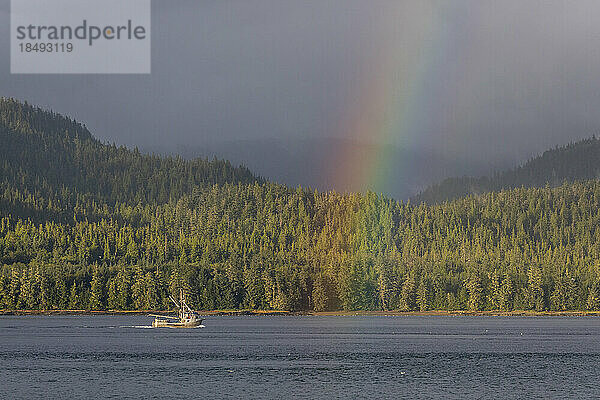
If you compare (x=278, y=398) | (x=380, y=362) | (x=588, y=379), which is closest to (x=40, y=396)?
(x=278, y=398)

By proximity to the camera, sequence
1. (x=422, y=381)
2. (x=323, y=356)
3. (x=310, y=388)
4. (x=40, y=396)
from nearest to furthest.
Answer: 1. (x=40, y=396)
2. (x=310, y=388)
3. (x=422, y=381)
4. (x=323, y=356)

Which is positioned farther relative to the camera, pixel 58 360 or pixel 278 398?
pixel 58 360

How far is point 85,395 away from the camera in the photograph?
409ft

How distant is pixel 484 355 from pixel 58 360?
296 feet

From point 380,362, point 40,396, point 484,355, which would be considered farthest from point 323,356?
point 40,396

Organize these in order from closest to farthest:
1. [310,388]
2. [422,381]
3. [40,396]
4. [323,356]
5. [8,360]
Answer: [40,396] < [310,388] < [422,381] < [8,360] < [323,356]

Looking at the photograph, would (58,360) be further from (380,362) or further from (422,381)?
(422,381)

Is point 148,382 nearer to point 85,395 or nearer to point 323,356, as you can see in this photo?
point 85,395

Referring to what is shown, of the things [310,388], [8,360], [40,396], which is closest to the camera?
[40,396]

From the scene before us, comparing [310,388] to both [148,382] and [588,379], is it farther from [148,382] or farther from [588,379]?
[588,379]

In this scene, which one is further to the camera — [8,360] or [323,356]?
[323,356]

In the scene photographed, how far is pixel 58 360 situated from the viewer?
17638cm

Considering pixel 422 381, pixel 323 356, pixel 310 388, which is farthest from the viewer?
pixel 323 356

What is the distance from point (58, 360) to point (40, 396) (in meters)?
55.3
